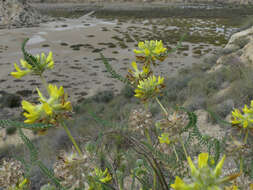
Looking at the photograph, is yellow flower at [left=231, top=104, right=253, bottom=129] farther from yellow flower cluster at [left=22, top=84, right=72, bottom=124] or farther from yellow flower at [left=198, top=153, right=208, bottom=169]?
yellow flower cluster at [left=22, top=84, right=72, bottom=124]

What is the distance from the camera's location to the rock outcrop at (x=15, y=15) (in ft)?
72.6

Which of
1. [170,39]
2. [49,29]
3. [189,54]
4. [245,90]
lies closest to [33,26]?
[49,29]

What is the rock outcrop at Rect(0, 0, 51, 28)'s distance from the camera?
2212 centimetres

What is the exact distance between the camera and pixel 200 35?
63.4 ft

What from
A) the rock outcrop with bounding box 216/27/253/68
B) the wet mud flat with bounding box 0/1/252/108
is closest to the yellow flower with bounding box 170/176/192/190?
the rock outcrop with bounding box 216/27/253/68

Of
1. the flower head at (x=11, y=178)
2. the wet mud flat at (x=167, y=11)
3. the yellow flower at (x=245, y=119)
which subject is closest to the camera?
the flower head at (x=11, y=178)

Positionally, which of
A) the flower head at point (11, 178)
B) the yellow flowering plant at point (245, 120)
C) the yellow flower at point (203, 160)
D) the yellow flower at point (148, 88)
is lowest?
the flower head at point (11, 178)

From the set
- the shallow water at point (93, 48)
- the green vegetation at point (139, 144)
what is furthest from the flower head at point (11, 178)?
the shallow water at point (93, 48)

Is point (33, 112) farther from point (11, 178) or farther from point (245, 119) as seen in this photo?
point (245, 119)

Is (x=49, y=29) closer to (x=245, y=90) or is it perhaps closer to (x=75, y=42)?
(x=75, y=42)

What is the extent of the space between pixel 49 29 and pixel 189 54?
14.2 metres

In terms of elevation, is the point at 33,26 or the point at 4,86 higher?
the point at 33,26

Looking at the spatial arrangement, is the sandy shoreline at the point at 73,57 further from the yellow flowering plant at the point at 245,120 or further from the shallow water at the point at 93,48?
the yellow flowering plant at the point at 245,120

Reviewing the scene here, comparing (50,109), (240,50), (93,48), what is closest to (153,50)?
(50,109)
